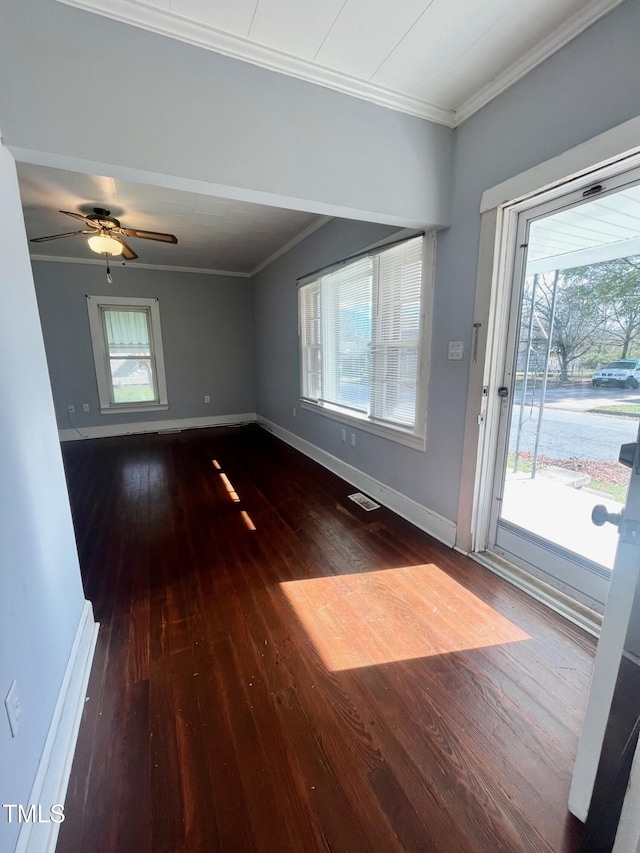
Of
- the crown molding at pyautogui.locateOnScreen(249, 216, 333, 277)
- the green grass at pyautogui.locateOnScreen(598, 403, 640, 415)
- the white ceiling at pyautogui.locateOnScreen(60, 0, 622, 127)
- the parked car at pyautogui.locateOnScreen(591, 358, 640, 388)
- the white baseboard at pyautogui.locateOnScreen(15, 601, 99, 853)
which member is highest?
the white ceiling at pyautogui.locateOnScreen(60, 0, 622, 127)

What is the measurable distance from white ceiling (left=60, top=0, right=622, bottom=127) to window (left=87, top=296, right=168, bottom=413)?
183 inches

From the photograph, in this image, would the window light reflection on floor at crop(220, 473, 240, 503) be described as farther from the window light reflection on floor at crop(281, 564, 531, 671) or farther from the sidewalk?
the sidewalk

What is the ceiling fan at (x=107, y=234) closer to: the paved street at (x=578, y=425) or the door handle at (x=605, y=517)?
the paved street at (x=578, y=425)

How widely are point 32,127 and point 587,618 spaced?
317 centimetres

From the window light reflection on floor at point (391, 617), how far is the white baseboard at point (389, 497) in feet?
1.25

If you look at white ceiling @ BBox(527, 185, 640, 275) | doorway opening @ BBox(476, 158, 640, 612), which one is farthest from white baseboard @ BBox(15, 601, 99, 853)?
white ceiling @ BBox(527, 185, 640, 275)

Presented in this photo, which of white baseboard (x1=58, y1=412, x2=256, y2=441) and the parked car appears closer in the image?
the parked car

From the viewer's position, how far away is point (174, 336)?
5.86 meters

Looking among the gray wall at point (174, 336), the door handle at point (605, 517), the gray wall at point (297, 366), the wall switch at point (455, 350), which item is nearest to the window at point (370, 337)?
the gray wall at point (297, 366)

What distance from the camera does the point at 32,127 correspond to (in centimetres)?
131

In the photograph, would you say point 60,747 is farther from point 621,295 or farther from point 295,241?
point 295,241

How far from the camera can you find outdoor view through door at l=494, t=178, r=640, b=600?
62.6 inches

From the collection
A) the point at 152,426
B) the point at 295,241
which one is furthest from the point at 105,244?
the point at 152,426

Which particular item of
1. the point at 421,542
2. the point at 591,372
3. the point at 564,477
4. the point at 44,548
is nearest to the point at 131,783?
the point at 44,548
